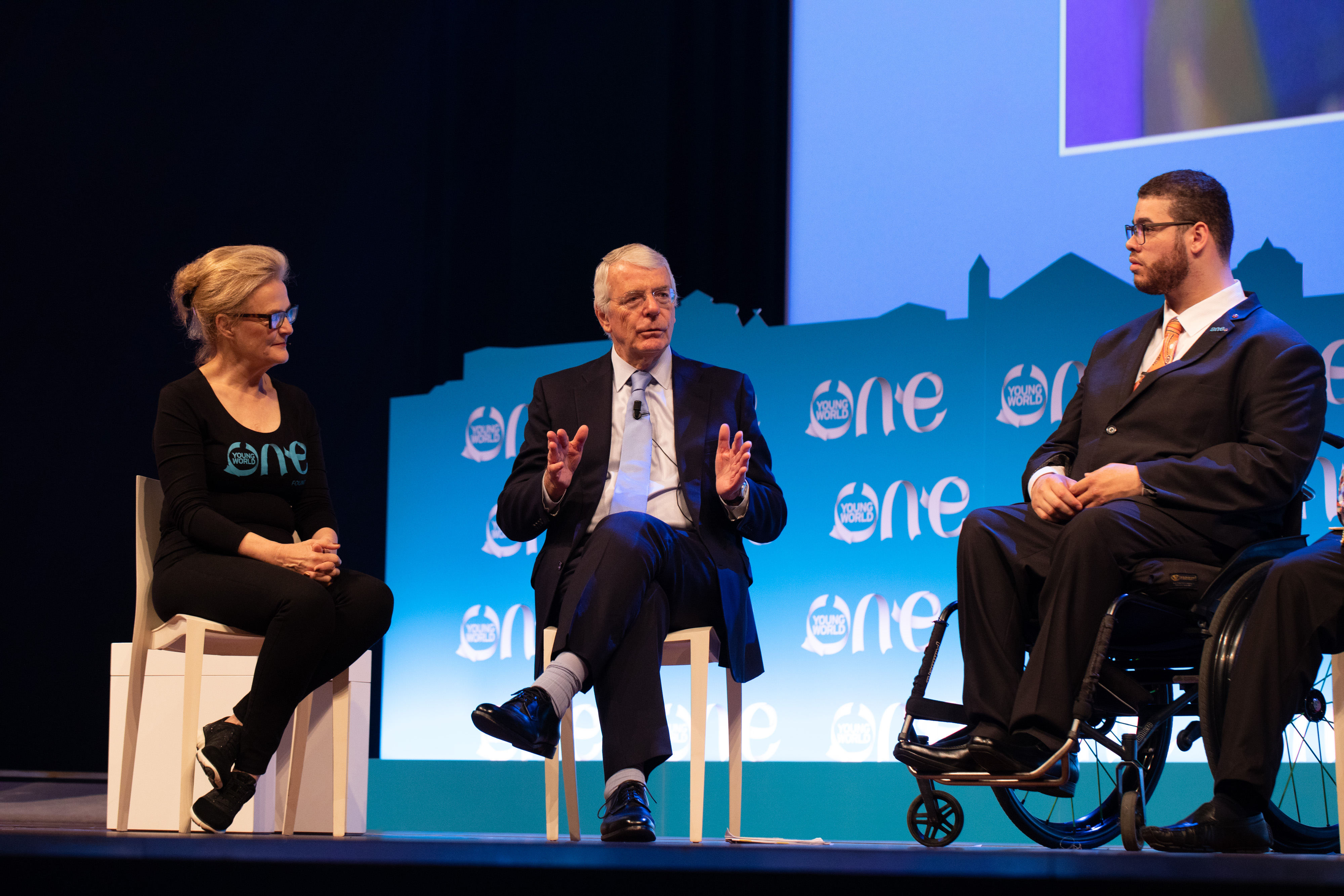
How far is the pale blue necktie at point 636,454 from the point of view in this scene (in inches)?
102

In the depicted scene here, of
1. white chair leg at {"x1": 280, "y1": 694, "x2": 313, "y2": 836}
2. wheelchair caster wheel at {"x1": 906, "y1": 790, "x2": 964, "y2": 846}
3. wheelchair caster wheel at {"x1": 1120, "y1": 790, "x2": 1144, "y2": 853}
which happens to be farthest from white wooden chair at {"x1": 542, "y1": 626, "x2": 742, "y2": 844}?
wheelchair caster wheel at {"x1": 1120, "y1": 790, "x2": 1144, "y2": 853}

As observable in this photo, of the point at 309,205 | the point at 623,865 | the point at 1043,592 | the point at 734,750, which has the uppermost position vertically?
the point at 309,205

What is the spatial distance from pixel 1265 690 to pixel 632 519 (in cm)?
108

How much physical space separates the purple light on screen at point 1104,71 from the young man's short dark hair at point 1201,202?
1260mm

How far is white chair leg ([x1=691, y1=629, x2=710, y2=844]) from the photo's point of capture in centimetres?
232

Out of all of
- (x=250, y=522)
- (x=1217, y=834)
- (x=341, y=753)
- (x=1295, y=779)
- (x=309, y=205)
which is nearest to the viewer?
(x=1217, y=834)

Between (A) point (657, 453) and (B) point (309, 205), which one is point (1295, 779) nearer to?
(A) point (657, 453)

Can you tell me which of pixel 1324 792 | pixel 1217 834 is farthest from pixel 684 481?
pixel 1324 792

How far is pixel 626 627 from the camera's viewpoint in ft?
7.30

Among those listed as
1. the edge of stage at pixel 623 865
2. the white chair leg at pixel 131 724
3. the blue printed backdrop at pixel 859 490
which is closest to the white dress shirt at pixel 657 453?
the white chair leg at pixel 131 724

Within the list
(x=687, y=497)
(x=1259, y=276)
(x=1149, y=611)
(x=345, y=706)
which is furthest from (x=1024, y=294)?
(x=345, y=706)

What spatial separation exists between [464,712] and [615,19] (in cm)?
241

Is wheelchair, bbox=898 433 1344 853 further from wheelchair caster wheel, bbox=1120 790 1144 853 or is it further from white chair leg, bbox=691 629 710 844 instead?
white chair leg, bbox=691 629 710 844

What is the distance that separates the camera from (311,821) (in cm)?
274
